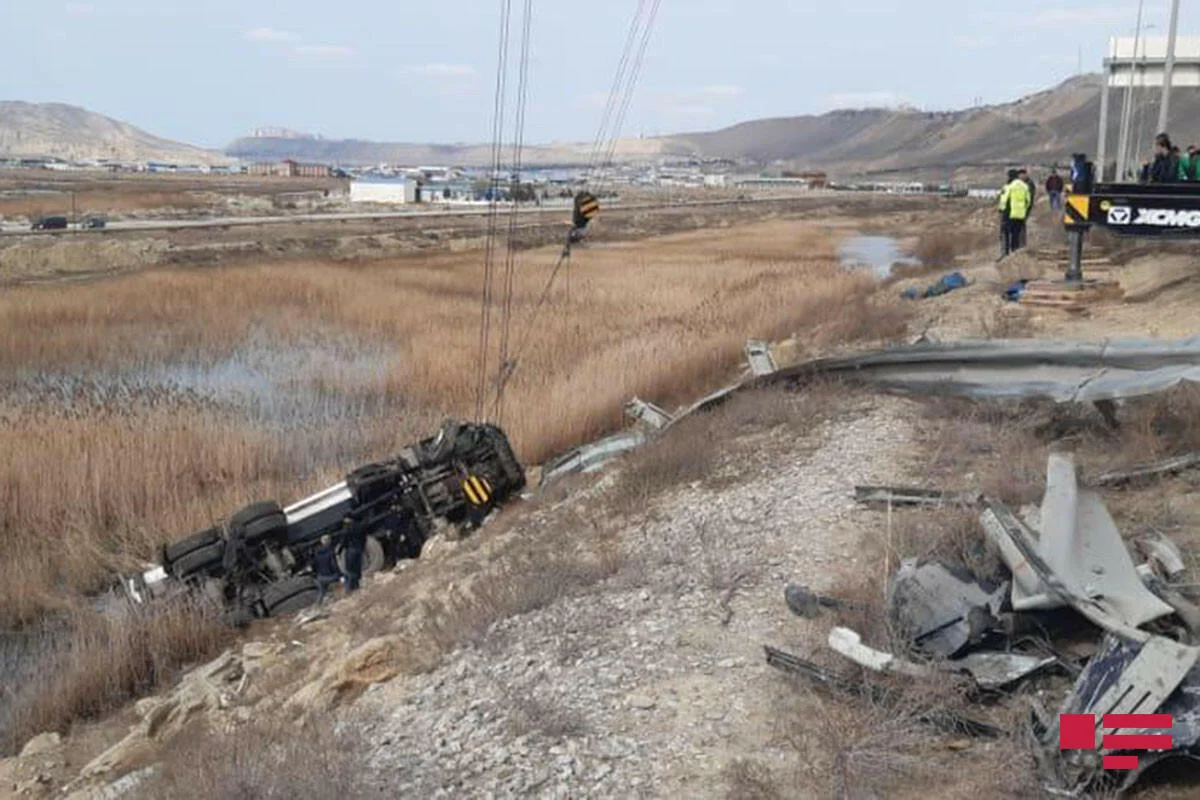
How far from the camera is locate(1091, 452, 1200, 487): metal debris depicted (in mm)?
6691

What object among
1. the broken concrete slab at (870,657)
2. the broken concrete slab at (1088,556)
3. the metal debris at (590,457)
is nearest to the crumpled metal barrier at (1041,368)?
the metal debris at (590,457)

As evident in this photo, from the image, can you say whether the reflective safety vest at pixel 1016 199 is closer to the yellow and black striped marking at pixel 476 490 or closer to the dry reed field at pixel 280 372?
the dry reed field at pixel 280 372

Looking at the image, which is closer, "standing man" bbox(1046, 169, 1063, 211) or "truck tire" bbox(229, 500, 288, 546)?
"truck tire" bbox(229, 500, 288, 546)

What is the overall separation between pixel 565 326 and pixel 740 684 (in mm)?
17681

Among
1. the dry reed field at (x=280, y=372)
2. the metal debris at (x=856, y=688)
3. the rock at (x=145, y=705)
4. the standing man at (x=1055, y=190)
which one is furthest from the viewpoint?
the standing man at (x=1055, y=190)

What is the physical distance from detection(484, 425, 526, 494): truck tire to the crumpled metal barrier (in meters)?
3.25

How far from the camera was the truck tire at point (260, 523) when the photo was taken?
9930 mm

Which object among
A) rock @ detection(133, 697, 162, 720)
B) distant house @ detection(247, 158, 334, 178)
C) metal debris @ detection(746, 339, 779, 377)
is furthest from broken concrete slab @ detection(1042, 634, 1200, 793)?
distant house @ detection(247, 158, 334, 178)

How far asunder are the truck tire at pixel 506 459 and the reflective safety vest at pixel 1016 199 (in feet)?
42.5

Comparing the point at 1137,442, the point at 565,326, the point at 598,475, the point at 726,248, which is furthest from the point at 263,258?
the point at 1137,442

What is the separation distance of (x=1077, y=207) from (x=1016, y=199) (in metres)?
9.02

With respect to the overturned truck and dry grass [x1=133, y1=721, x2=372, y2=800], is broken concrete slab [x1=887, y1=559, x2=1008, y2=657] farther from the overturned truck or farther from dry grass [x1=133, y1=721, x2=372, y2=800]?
the overturned truck

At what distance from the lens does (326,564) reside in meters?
10.2

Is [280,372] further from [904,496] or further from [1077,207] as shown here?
[904,496]
